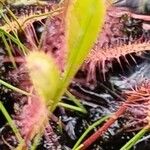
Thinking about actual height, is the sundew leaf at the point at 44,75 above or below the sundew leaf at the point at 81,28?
below

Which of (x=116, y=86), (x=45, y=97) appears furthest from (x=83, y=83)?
(x=45, y=97)

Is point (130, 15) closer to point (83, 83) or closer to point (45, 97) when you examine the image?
point (83, 83)

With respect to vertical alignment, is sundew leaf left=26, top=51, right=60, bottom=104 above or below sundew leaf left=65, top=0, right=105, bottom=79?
below

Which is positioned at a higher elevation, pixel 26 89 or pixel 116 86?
pixel 26 89
